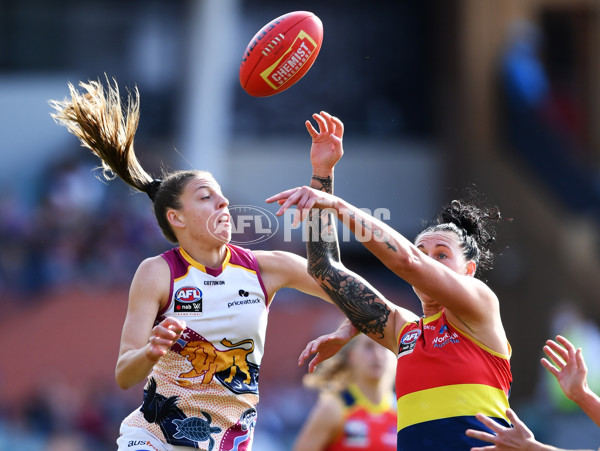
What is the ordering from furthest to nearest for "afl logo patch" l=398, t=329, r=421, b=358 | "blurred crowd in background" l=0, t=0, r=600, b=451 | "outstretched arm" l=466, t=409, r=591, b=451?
"blurred crowd in background" l=0, t=0, r=600, b=451 < "afl logo patch" l=398, t=329, r=421, b=358 < "outstretched arm" l=466, t=409, r=591, b=451

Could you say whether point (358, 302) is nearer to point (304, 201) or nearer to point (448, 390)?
point (448, 390)

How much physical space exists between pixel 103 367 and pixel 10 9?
8.60m

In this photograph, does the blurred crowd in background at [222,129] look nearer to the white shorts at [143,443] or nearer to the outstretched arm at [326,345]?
the outstretched arm at [326,345]

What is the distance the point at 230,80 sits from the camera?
53.4 ft

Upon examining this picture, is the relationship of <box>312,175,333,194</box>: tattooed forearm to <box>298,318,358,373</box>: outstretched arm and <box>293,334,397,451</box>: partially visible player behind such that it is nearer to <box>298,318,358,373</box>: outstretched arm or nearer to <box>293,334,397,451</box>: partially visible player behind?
<box>298,318,358,373</box>: outstretched arm

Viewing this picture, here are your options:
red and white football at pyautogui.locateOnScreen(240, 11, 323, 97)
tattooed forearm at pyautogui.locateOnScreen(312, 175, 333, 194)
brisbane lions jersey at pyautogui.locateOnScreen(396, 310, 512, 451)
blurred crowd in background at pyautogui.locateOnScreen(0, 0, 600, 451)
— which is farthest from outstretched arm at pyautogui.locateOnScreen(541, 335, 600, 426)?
blurred crowd in background at pyautogui.locateOnScreen(0, 0, 600, 451)

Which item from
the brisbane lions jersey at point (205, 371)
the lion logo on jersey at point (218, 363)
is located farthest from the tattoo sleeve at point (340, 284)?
the lion logo on jersey at point (218, 363)

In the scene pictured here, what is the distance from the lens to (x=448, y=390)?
13.0ft

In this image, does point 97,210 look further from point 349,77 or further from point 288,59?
point 288,59

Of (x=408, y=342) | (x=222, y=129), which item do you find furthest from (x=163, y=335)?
(x=222, y=129)

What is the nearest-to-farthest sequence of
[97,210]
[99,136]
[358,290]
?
[358,290], [99,136], [97,210]

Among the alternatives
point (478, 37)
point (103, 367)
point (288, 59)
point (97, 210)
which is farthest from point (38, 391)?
point (478, 37)

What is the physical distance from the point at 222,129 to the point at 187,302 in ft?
37.9

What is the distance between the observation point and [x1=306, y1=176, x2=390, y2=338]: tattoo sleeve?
4477mm
